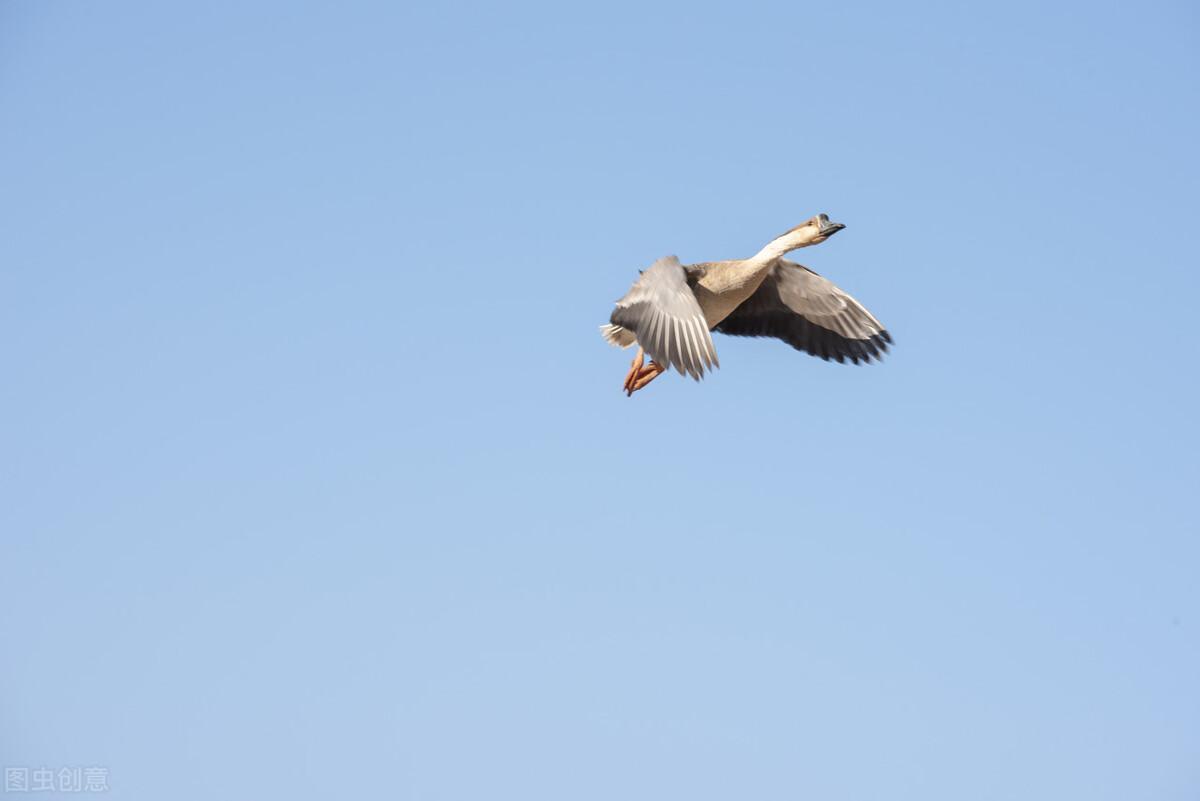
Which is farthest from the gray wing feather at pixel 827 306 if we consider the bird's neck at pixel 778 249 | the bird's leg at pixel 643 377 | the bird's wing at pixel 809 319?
the bird's leg at pixel 643 377

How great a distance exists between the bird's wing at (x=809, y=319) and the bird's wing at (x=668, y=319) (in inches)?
127

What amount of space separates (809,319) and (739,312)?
1.21m

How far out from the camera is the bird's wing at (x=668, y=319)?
1973 centimetres

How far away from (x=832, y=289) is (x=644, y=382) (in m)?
4.36

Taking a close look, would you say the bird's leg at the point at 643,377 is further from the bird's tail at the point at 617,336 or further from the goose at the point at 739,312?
the bird's tail at the point at 617,336

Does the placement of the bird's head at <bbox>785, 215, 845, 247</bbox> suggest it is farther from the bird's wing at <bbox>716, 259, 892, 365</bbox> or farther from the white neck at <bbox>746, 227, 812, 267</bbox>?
the bird's wing at <bbox>716, 259, 892, 365</bbox>

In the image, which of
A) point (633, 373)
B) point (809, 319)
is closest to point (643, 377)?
point (633, 373)

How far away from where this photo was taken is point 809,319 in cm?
2414

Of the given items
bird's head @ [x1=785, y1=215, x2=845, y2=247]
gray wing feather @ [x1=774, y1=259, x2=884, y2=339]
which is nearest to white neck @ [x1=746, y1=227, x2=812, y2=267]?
bird's head @ [x1=785, y1=215, x2=845, y2=247]

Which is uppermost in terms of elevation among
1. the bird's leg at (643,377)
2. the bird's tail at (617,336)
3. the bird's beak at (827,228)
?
the bird's tail at (617,336)

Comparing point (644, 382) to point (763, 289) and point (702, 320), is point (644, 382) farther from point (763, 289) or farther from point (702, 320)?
point (763, 289)

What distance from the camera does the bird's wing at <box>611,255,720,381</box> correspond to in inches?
777

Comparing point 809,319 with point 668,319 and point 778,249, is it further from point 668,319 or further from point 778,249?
point 668,319

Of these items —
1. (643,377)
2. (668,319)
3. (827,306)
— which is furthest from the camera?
(827,306)
